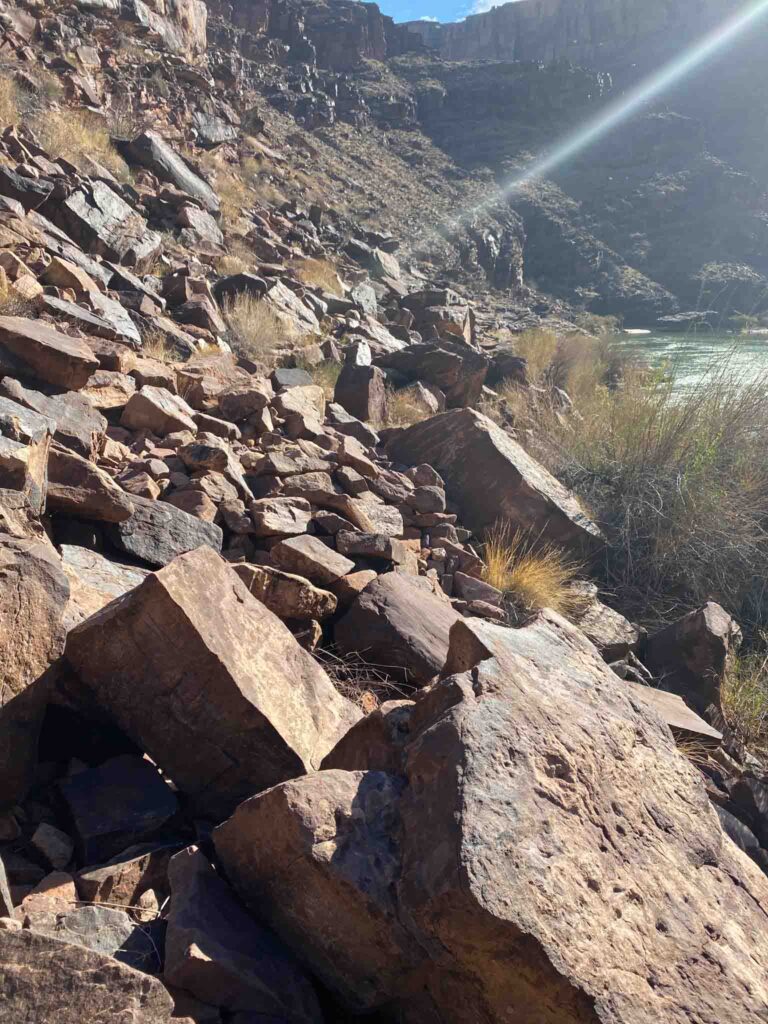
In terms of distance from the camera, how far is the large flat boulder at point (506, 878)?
67.1 inches

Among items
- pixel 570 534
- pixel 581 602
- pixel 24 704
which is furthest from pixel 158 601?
pixel 570 534

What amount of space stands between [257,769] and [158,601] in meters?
0.60

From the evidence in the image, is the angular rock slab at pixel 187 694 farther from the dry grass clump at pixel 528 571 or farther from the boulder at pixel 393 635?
the dry grass clump at pixel 528 571

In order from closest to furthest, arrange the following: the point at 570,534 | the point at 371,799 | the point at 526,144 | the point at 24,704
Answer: the point at 371,799 → the point at 24,704 → the point at 570,534 → the point at 526,144

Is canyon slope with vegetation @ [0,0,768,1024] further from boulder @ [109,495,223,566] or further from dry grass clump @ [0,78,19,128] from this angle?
dry grass clump @ [0,78,19,128]

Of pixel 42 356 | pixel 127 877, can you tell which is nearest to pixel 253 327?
pixel 42 356

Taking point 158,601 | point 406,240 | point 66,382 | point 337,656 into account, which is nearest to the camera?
point 158,601

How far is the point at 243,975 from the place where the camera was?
5.96 ft

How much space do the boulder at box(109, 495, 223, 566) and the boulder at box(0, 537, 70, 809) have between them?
960 mm

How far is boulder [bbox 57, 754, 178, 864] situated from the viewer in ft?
7.35

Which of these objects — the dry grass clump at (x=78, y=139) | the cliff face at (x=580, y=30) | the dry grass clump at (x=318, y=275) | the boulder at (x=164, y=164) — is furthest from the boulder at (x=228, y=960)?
the cliff face at (x=580, y=30)

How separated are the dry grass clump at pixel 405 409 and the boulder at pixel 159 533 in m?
3.91

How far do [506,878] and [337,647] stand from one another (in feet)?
6.53

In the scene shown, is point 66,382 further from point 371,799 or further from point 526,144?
point 526,144
